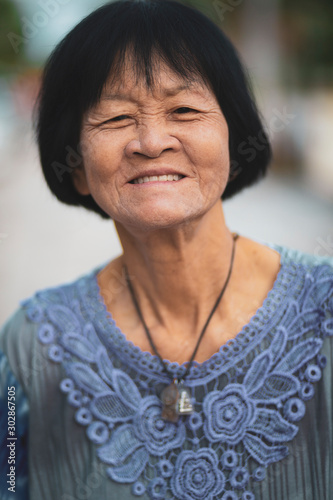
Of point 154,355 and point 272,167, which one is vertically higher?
point 272,167

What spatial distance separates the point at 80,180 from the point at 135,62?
0.55m

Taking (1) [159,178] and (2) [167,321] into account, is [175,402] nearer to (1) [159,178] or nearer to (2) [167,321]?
(2) [167,321]

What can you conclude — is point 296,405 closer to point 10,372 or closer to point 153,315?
point 153,315

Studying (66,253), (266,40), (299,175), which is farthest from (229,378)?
(266,40)

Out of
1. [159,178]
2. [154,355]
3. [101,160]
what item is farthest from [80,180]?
[154,355]

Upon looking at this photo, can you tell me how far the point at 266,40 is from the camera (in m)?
16.3

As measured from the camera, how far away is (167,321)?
2.00m

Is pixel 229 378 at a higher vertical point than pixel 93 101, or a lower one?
lower

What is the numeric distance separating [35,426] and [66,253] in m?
6.86

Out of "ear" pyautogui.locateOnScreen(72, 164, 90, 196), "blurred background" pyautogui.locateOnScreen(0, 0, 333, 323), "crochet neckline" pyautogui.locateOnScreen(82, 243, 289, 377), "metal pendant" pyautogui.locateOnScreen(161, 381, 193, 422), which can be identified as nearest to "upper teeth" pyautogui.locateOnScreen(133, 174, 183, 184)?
"ear" pyautogui.locateOnScreen(72, 164, 90, 196)

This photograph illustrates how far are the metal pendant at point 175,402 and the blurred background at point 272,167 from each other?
2105mm

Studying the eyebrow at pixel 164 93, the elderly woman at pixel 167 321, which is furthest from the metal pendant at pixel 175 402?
the eyebrow at pixel 164 93

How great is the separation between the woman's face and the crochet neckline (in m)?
0.37

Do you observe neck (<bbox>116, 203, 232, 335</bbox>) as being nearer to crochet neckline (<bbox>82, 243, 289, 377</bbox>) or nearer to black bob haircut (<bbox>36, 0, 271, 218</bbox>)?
crochet neckline (<bbox>82, 243, 289, 377</bbox>)
